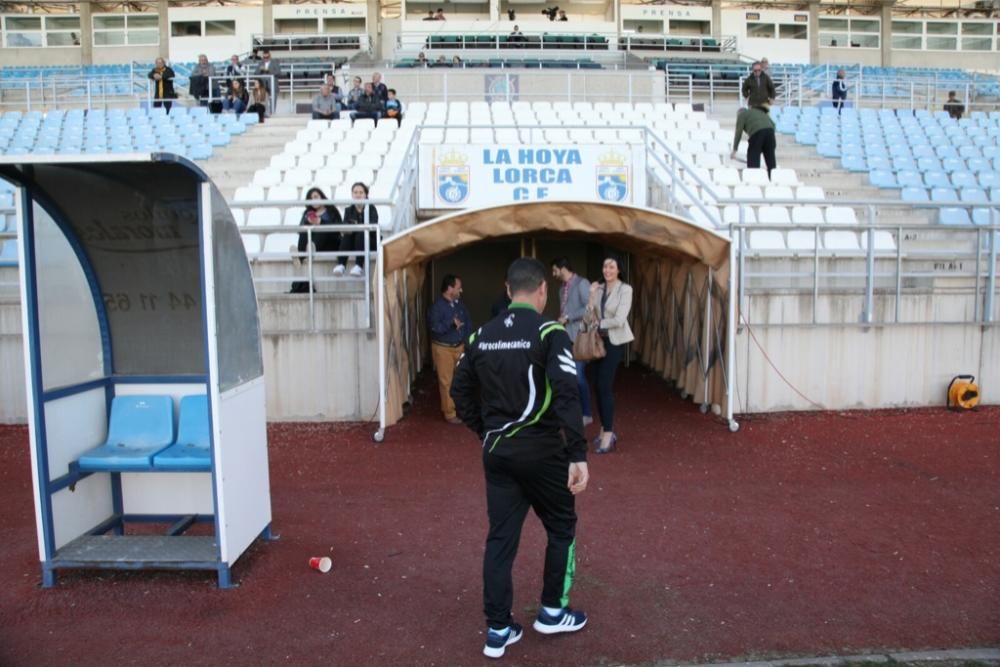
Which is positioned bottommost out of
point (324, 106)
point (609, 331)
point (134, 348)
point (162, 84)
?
point (609, 331)

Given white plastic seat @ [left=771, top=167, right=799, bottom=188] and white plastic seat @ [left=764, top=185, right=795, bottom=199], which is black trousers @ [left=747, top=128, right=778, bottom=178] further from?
white plastic seat @ [left=764, top=185, right=795, bottom=199]

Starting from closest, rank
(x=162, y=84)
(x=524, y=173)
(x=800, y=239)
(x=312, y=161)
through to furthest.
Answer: (x=800, y=239) → (x=524, y=173) → (x=312, y=161) → (x=162, y=84)

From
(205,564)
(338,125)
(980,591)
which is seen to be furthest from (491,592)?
(338,125)

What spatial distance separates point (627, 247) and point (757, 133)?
5.44 metres

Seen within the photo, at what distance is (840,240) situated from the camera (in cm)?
1224

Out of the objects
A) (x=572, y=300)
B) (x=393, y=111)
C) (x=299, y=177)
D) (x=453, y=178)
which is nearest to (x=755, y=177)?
(x=453, y=178)

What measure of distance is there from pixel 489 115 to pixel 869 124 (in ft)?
30.7

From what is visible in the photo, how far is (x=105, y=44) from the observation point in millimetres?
40031

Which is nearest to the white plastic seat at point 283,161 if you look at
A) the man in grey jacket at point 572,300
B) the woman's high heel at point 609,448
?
the man in grey jacket at point 572,300

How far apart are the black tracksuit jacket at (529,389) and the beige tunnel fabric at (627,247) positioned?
15.4 ft

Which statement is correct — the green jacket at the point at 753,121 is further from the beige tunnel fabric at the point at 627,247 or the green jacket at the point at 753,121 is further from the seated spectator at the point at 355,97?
the seated spectator at the point at 355,97

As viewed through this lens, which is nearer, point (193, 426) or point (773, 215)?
point (193, 426)

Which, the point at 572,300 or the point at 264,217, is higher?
the point at 264,217

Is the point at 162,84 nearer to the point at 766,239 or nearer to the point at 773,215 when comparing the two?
the point at 773,215
